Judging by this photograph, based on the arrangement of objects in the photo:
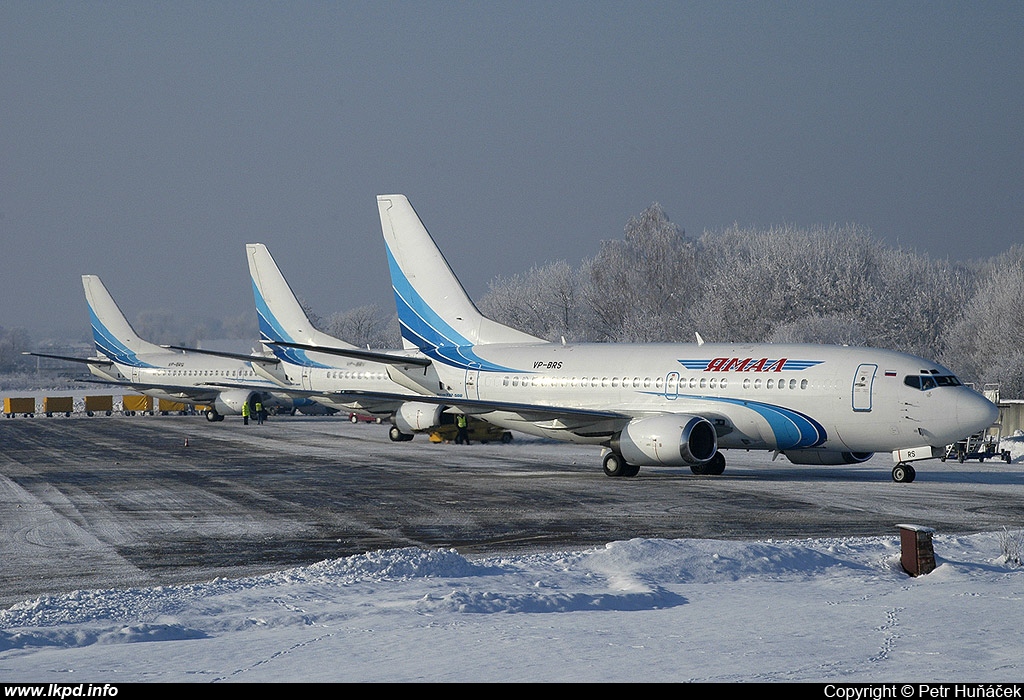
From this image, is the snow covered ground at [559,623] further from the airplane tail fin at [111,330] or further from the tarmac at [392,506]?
the airplane tail fin at [111,330]

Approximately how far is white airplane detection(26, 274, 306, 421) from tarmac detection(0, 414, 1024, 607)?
2581cm

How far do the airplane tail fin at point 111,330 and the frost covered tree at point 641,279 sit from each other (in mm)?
35214

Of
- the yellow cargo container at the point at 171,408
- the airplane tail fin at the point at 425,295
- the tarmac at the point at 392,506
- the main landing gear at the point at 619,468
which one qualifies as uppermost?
the airplane tail fin at the point at 425,295

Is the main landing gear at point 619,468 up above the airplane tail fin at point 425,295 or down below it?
below

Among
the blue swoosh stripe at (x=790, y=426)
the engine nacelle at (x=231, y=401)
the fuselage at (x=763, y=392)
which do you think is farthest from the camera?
the engine nacelle at (x=231, y=401)

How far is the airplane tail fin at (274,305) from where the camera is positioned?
2280 inches

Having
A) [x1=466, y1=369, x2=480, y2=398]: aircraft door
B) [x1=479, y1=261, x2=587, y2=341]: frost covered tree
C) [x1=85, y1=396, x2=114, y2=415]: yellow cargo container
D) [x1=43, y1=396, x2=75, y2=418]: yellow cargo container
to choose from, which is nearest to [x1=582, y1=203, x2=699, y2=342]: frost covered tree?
[x1=479, y1=261, x2=587, y2=341]: frost covered tree

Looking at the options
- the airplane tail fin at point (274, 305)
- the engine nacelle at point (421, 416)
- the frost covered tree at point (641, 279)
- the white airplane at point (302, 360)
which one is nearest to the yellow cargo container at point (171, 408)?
the white airplane at point (302, 360)

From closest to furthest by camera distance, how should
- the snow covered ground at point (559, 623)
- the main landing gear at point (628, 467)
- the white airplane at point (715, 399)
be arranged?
the snow covered ground at point (559, 623) → the white airplane at point (715, 399) → the main landing gear at point (628, 467)

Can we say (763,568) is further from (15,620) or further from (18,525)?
(18,525)

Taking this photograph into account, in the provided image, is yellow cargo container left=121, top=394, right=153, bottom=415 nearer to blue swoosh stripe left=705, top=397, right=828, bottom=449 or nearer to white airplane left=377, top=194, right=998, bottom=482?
white airplane left=377, top=194, right=998, bottom=482

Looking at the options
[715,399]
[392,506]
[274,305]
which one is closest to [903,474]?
[715,399]

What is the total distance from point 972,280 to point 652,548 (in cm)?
7961

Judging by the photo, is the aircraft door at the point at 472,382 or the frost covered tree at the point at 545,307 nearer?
the aircraft door at the point at 472,382
